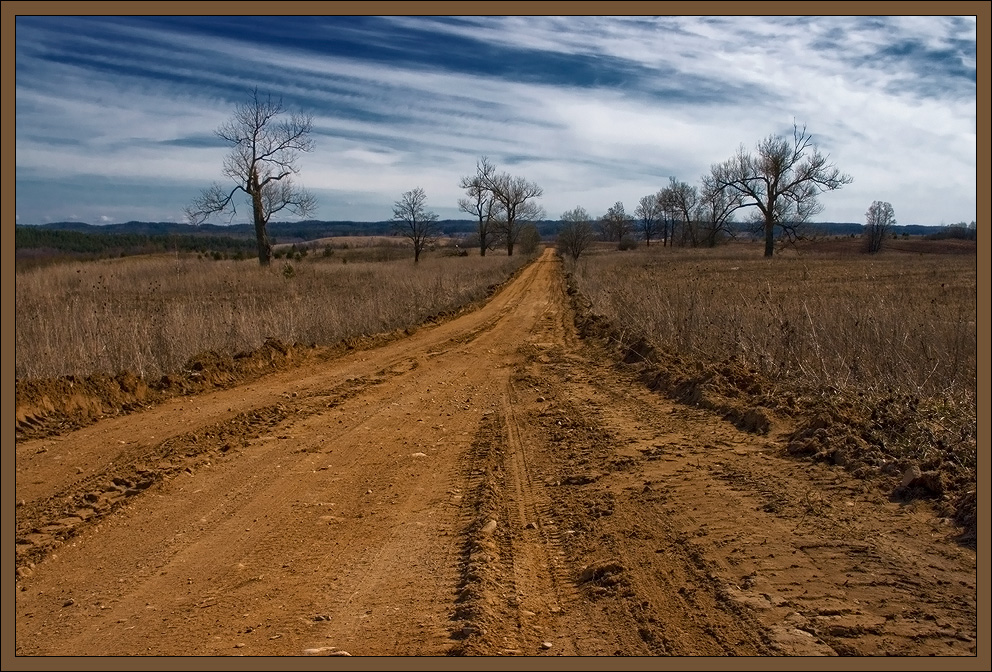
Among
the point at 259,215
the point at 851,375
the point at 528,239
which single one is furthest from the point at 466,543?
the point at 528,239

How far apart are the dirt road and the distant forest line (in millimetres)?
2685

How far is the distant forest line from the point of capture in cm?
4169

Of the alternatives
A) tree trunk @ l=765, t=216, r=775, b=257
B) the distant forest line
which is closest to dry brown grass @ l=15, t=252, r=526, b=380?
the distant forest line

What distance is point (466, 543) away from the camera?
4.15 m

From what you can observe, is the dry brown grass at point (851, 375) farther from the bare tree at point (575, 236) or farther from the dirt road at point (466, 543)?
the bare tree at point (575, 236)

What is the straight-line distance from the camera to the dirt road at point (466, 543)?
3.13 meters

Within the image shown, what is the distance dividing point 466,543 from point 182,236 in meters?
86.5

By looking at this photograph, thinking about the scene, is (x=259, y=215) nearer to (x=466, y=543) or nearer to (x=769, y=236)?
(x=466, y=543)

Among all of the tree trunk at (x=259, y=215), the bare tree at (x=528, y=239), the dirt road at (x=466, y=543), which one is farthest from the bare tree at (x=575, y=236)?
the dirt road at (x=466, y=543)

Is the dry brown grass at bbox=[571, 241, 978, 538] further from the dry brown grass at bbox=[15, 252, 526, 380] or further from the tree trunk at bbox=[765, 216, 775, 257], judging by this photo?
the tree trunk at bbox=[765, 216, 775, 257]

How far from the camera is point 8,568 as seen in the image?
373 cm

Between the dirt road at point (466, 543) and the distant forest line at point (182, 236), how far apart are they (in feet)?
8.81

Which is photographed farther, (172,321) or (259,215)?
(259,215)

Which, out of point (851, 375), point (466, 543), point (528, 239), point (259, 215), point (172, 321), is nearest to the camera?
point (466, 543)
